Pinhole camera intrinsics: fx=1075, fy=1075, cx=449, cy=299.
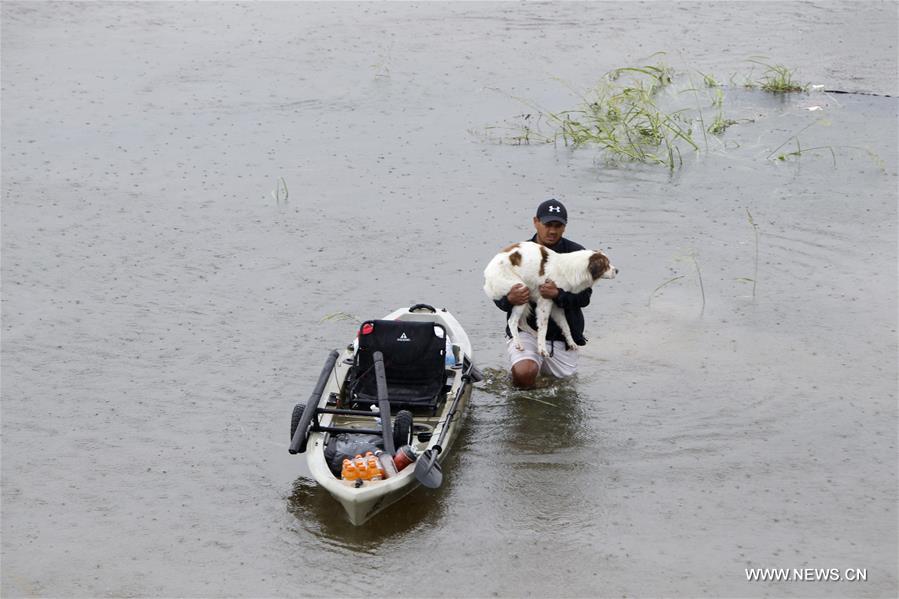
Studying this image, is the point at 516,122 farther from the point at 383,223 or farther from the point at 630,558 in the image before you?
the point at 630,558

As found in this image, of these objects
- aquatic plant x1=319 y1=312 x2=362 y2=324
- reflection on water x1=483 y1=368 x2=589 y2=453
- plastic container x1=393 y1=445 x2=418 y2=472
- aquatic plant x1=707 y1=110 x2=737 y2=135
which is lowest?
reflection on water x1=483 y1=368 x2=589 y2=453

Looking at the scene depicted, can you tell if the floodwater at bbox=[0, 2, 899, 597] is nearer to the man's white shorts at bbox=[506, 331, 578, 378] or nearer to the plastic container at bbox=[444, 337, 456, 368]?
the man's white shorts at bbox=[506, 331, 578, 378]

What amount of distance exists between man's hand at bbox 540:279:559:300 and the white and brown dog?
0.03m

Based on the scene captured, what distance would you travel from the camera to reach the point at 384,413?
301 inches

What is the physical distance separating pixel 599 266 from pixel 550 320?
741mm

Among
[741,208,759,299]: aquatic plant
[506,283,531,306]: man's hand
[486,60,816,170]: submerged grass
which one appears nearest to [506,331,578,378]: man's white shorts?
[506,283,531,306]: man's hand

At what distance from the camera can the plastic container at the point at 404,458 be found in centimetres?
749

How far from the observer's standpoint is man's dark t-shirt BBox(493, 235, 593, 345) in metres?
8.68

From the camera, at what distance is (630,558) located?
7441 millimetres

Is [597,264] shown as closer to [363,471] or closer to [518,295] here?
[518,295]

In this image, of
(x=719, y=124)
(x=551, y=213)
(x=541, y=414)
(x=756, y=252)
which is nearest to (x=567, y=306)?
(x=551, y=213)

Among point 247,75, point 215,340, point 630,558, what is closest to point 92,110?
point 247,75

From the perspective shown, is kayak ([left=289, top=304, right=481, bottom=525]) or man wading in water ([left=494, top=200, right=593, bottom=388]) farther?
man wading in water ([left=494, top=200, right=593, bottom=388])

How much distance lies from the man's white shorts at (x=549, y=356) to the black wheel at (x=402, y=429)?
1390 mm
